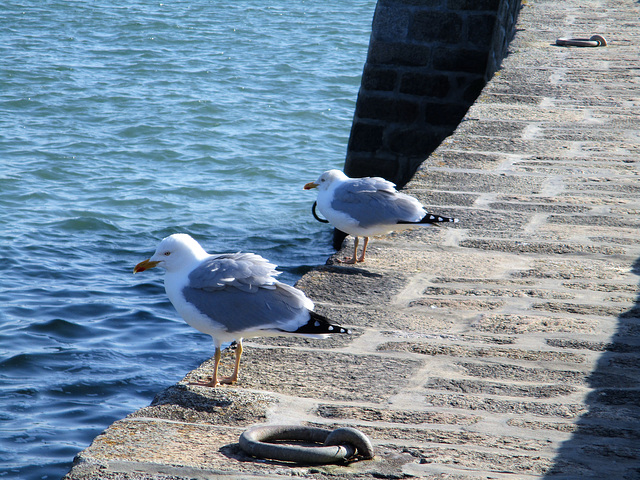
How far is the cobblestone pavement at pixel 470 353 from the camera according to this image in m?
2.52

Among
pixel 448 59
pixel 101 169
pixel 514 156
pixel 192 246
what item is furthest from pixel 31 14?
pixel 192 246

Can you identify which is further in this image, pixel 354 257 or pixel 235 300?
pixel 354 257

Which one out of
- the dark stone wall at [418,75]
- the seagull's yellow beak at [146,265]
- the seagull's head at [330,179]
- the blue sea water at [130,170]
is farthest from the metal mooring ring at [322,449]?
the dark stone wall at [418,75]

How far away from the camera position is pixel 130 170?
12.7 m

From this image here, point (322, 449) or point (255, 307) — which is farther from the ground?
point (255, 307)

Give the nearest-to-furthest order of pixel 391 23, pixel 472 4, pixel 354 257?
pixel 354 257
pixel 472 4
pixel 391 23

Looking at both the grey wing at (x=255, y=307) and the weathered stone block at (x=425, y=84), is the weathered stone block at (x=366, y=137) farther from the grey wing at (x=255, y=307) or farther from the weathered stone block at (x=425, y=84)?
the grey wing at (x=255, y=307)

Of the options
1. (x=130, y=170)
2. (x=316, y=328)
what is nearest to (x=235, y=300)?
(x=316, y=328)

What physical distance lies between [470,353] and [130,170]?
10.1 metres

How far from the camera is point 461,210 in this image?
4723 mm

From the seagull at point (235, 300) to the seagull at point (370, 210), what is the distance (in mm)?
1074

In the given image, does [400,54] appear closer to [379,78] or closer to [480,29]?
[379,78]

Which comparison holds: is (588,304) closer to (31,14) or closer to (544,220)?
(544,220)

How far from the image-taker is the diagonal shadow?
8.03ft
